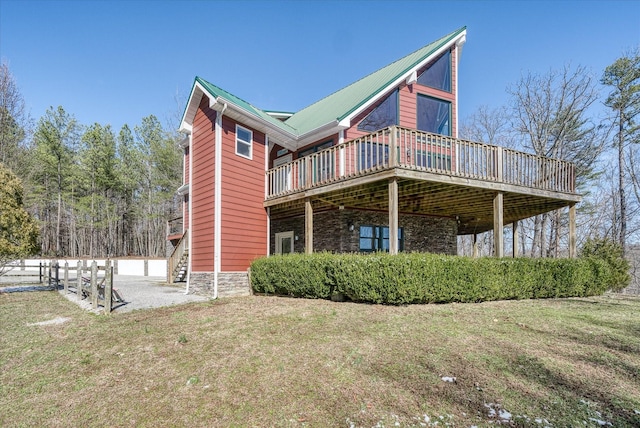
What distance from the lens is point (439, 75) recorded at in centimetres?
1456

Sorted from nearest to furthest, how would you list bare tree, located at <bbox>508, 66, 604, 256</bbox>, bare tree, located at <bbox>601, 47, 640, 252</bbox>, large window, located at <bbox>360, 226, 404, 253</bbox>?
large window, located at <bbox>360, 226, 404, 253</bbox>, bare tree, located at <bbox>601, 47, 640, 252</bbox>, bare tree, located at <bbox>508, 66, 604, 256</bbox>

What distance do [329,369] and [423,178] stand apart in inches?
227

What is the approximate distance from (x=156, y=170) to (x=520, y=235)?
33.0 meters

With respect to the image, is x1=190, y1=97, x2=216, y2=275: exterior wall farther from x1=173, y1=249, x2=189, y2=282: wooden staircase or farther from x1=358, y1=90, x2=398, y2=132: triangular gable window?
x1=358, y1=90, x2=398, y2=132: triangular gable window

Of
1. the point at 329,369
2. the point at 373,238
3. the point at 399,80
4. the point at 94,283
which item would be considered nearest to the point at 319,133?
the point at 399,80

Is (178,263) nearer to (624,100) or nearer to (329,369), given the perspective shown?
(329,369)

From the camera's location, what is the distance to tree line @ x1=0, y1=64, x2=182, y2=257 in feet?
97.6


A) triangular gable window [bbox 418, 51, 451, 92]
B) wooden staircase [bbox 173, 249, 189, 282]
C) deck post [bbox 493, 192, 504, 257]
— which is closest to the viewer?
deck post [bbox 493, 192, 504, 257]

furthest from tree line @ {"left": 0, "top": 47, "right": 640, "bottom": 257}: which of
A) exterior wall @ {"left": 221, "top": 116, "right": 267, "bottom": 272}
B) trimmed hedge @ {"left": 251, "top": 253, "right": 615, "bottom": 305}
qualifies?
trimmed hedge @ {"left": 251, "top": 253, "right": 615, "bottom": 305}

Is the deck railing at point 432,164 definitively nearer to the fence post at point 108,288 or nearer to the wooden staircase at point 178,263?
the fence post at point 108,288

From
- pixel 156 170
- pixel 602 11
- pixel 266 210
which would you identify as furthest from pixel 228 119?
pixel 156 170

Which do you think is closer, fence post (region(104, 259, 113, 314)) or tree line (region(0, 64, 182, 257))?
fence post (region(104, 259, 113, 314))

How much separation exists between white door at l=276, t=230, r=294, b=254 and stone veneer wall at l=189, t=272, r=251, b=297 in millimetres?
3857

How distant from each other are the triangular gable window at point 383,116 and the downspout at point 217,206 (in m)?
5.23
